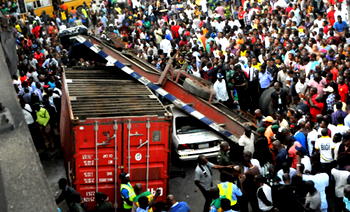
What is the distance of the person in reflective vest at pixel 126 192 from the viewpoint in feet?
39.2

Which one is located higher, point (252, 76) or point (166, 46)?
point (252, 76)

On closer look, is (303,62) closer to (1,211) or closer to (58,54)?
(58,54)

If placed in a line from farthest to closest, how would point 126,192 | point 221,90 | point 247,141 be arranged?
point 221,90 → point 247,141 → point 126,192

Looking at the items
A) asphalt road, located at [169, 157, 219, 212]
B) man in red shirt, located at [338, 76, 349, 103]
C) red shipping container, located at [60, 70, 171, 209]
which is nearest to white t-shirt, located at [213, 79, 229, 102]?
asphalt road, located at [169, 157, 219, 212]

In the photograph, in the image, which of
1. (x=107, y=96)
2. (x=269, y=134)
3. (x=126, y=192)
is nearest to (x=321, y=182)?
(x=269, y=134)

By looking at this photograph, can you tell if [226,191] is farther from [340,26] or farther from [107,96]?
[340,26]

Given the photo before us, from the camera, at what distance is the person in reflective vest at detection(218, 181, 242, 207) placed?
1134 centimetres

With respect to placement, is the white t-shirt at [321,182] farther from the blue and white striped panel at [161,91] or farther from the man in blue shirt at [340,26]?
the man in blue shirt at [340,26]

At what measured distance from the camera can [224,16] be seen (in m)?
28.4

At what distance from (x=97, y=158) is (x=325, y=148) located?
468cm

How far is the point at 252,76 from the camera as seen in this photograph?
19.1m

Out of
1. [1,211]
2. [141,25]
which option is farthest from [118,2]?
[1,211]

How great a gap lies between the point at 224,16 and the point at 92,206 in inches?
669

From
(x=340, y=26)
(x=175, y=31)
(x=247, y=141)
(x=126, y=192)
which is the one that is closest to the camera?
(x=126, y=192)
